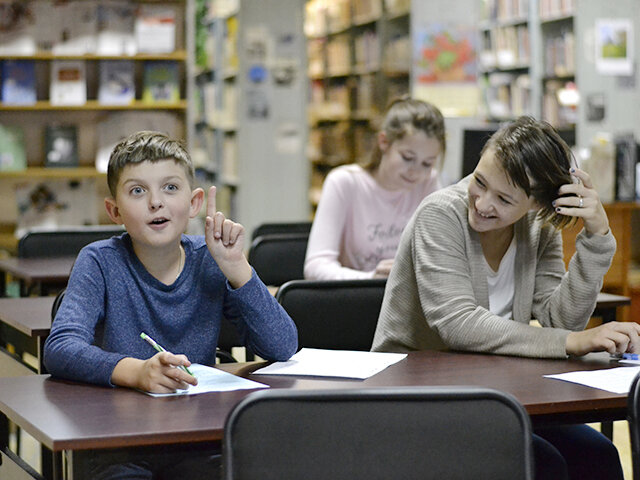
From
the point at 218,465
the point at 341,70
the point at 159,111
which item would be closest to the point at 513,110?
the point at 341,70

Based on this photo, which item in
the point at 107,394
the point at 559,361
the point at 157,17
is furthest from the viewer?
the point at 157,17

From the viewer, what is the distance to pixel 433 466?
1405 millimetres

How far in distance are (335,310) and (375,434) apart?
1.26 metres

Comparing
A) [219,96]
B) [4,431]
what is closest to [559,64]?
[219,96]

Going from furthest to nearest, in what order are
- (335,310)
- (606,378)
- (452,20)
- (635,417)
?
1. (452,20)
2. (335,310)
3. (606,378)
4. (635,417)

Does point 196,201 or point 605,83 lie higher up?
point 605,83

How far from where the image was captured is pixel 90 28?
5.57 metres

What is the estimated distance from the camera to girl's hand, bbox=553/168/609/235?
2193mm

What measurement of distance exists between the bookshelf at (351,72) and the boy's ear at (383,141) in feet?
10.4

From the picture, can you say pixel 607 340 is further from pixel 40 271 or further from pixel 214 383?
pixel 40 271

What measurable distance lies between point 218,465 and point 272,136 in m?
5.30

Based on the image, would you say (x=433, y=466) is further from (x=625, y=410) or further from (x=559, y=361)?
(x=559, y=361)

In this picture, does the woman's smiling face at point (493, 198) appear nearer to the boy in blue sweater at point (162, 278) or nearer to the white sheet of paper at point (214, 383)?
the boy in blue sweater at point (162, 278)

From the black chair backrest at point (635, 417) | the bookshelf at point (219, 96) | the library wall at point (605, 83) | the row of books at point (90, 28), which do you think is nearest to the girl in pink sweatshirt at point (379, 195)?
the black chair backrest at point (635, 417)
